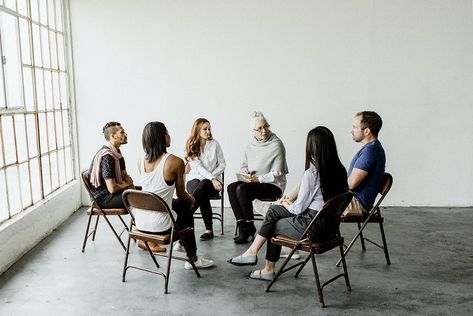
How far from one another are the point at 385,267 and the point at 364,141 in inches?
46.0

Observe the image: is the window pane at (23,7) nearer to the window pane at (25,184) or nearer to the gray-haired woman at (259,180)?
the window pane at (25,184)

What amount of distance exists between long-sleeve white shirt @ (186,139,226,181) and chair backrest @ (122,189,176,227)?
1.51 metres

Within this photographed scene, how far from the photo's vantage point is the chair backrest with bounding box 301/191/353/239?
10.3ft

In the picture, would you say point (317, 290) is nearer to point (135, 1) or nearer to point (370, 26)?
point (370, 26)

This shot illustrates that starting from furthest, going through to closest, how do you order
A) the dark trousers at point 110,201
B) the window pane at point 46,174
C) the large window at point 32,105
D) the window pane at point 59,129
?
1. the window pane at point 59,129
2. the window pane at point 46,174
3. the dark trousers at point 110,201
4. the large window at point 32,105

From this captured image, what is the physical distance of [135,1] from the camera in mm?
5820

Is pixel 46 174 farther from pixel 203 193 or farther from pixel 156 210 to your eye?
pixel 156 210

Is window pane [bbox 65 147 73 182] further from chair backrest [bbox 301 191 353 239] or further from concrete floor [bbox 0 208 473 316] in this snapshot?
chair backrest [bbox 301 191 353 239]

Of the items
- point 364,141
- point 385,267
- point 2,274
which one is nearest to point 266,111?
point 364,141

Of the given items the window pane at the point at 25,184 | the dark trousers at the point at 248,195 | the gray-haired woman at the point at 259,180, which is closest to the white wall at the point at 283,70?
the gray-haired woman at the point at 259,180

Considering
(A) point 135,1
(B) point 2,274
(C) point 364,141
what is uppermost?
(A) point 135,1

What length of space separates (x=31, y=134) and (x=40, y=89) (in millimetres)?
605

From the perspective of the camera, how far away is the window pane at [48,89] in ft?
17.2

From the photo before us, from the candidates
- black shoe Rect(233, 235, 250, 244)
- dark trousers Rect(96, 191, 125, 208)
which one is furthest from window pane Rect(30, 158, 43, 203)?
black shoe Rect(233, 235, 250, 244)
